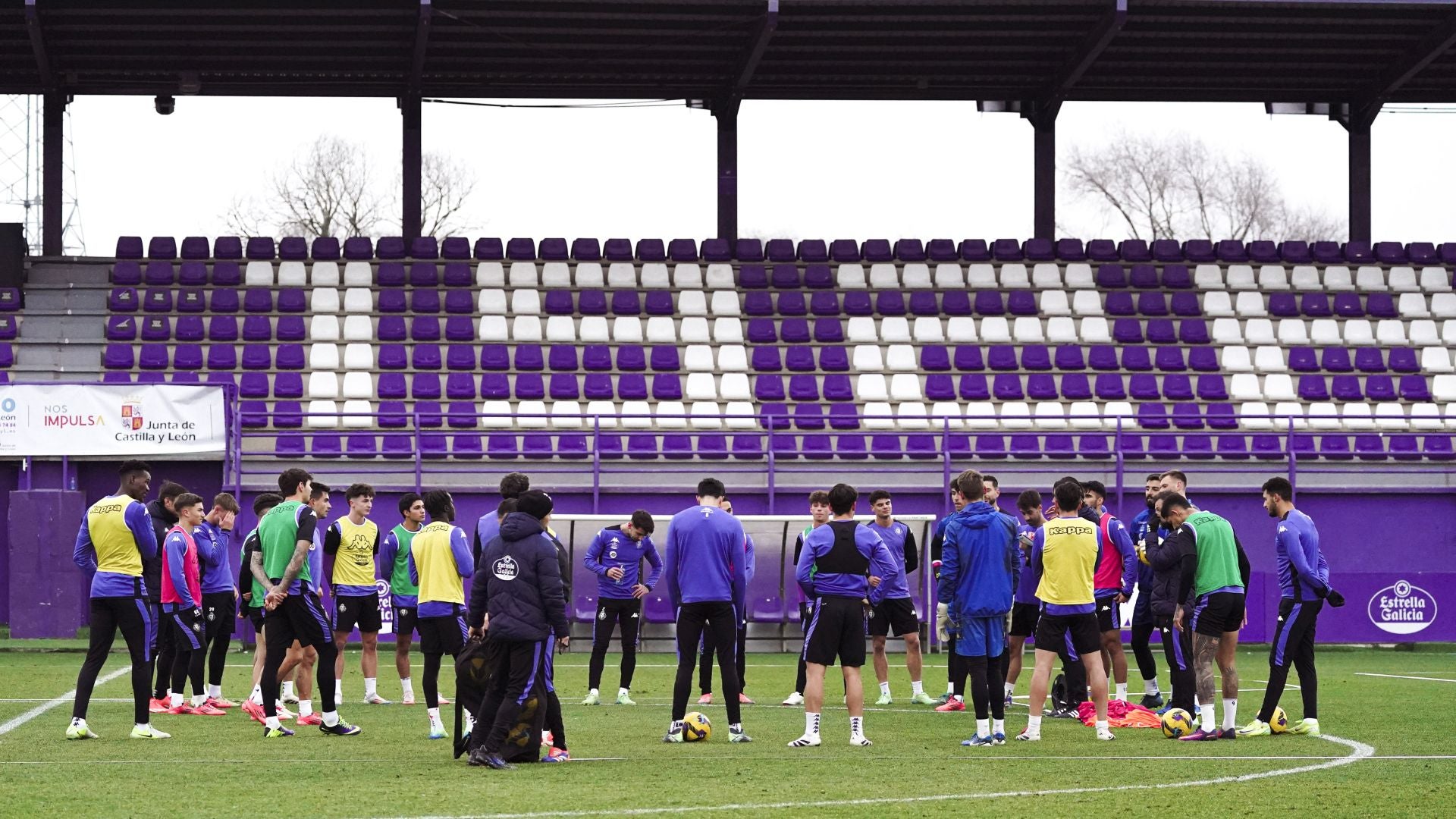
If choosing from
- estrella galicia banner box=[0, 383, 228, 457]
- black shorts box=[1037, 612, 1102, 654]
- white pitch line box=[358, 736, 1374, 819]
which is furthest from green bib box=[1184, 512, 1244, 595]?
estrella galicia banner box=[0, 383, 228, 457]

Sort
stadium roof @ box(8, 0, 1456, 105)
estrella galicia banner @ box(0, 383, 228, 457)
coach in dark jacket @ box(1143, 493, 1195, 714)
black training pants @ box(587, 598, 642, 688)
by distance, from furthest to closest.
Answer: stadium roof @ box(8, 0, 1456, 105) → estrella galicia banner @ box(0, 383, 228, 457) → black training pants @ box(587, 598, 642, 688) → coach in dark jacket @ box(1143, 493, 1195, 714)

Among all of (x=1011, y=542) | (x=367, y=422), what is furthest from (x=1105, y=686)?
(x=367, y=422)

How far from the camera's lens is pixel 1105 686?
13.3 m

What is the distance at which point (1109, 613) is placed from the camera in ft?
51.1

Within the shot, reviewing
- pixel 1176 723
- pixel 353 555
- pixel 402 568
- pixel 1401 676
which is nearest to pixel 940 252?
pixel 1401 676

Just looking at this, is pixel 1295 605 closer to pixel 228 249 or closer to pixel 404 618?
pixel 404 618

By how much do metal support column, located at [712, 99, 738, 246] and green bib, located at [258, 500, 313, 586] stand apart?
20872 millimetres

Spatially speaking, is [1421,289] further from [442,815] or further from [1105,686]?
[442,815]

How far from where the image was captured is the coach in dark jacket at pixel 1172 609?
14055 millimetres

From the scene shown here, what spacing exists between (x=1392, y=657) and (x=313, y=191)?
37018 mm

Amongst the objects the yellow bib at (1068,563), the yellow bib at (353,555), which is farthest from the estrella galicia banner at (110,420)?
the yellow bib at (1068,563)

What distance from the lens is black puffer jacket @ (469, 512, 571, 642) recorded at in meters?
11.6

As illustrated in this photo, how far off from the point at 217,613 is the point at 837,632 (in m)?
6.84

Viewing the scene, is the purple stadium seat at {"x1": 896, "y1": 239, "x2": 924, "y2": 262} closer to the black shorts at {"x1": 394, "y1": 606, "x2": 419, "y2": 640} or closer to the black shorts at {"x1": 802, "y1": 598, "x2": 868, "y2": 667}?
the black shorts at {"x1": 394, "y1": 606, "x2": 419, "y2": 640}
